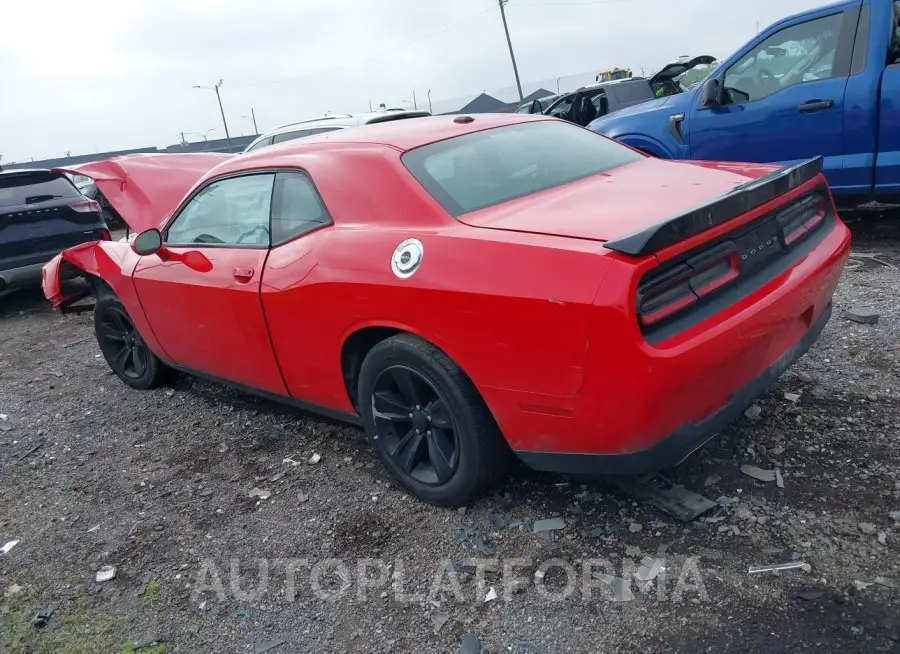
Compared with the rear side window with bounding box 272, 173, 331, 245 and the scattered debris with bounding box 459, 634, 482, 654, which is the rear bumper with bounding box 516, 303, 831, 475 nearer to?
the scattered debris with bounding box 459, 634, 482, 654

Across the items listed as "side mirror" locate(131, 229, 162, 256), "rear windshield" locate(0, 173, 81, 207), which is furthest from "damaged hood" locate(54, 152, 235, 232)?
"rear windshield" locate(0, 173, 81, 207)

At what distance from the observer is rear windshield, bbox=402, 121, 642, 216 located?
9.75ft

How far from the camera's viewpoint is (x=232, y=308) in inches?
143

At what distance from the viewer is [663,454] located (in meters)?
2.38

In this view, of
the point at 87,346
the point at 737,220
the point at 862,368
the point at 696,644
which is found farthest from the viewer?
the point at 87,346

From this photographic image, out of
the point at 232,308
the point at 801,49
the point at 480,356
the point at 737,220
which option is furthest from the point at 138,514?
the point at 801,49

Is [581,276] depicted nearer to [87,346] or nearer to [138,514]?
[138,514]

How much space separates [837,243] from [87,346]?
19.8 ft

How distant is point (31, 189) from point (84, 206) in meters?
0.56

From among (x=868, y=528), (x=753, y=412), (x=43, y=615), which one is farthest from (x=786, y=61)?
(x=43, y=615)

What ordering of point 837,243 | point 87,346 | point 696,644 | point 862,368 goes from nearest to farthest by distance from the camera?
point 696,644
point 837,243
point 862,368
point 87,346

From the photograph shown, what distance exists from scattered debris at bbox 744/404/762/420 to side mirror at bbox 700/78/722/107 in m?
3.56

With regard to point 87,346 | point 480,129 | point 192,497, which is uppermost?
point 480,129

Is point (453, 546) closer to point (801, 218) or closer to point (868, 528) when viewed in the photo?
point (868, 528)
